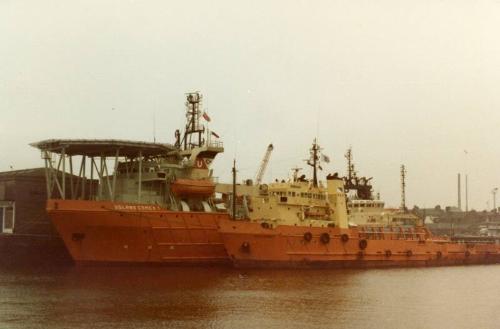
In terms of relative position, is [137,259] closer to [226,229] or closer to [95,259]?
[95,259]

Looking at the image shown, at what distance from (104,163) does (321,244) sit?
16.4 meters

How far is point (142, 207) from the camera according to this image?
1634 inches

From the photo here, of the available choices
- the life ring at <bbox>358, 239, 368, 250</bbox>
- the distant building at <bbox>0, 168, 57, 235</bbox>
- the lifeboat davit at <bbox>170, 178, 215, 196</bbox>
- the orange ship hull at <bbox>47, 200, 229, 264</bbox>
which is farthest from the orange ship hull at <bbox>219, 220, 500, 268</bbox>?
the distant building at <bbox>0, 168, 57, 235</bbox>

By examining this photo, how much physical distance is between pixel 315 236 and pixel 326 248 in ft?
4.51

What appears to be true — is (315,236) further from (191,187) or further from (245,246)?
(191,187)

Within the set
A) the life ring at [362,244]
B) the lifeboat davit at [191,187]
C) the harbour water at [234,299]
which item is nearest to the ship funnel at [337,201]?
the life ring at [362,244]

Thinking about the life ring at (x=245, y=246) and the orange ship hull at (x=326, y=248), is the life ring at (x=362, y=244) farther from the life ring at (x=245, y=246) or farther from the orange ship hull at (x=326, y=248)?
the life ring at (x=245, y=246)

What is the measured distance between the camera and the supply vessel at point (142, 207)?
4038 centimetres

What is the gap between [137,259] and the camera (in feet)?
137

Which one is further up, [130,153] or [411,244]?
[130,153]

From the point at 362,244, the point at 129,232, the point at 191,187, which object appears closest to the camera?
the point at 129,232

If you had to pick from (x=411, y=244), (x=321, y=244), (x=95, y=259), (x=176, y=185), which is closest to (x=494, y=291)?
(x=321, y=244)

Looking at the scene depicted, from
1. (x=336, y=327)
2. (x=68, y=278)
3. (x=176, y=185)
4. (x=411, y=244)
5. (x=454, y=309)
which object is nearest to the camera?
(x=336, y=327)

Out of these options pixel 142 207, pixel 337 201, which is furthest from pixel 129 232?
pixel 337 201
